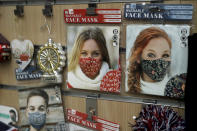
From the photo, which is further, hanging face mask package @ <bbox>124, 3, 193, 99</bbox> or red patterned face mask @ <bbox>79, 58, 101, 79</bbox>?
red patterned face mask @ <bbox>79, 58, 101, 79</bbox>

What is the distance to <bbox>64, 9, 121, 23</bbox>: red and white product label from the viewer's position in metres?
0.71

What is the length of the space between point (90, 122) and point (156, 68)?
13.4 inches

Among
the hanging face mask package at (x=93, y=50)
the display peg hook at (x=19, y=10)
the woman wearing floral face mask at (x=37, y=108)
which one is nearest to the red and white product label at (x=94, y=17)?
the hanging face mask package at (x=93, y=50)

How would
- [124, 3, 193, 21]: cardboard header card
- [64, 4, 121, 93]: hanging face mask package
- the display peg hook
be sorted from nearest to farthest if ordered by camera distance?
[124, 3, 193, 21]: cardboard header card → [64, 4, 121, 93]: hanging face mask package → the display peg hook

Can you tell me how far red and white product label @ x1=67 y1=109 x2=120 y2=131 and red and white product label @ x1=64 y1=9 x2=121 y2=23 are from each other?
1.21ft

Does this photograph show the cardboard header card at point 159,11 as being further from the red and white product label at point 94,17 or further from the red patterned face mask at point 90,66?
the red patterned face mask at point 90,66

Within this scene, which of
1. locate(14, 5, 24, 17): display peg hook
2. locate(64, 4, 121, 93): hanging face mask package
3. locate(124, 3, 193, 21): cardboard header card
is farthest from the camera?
locate(14, 5, 24, 17): display peg hook

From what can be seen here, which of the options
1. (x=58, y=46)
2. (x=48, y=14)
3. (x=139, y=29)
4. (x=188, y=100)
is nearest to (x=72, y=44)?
(x=58, y=46)

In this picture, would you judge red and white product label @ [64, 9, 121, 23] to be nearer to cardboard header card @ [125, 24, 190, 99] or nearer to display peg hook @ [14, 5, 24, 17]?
cardboard header card @ [125, 24, 190, 99]

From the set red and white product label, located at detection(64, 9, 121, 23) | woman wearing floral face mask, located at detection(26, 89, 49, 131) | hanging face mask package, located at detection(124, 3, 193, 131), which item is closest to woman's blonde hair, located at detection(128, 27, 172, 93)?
hanging face mask package, located at detection(124, 3, 193, 131)

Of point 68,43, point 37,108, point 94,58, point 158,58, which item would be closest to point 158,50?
point 158,58

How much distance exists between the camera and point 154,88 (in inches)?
27.0

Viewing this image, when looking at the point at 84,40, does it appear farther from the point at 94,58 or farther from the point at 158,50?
the point at 158,50

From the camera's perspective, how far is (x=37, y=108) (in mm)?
877
